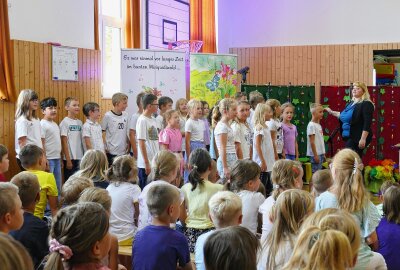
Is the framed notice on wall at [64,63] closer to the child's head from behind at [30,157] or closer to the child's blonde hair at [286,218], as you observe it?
the child's head from behind at [30,157]

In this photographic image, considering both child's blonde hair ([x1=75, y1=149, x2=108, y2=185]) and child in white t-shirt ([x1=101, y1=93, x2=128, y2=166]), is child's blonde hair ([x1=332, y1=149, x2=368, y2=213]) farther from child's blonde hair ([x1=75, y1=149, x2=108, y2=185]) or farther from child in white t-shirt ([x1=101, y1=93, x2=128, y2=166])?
child in white t-shirt ([x1=101, y1=93, x2=128, y2=166])

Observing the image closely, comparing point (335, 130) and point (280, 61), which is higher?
point (280, 61)

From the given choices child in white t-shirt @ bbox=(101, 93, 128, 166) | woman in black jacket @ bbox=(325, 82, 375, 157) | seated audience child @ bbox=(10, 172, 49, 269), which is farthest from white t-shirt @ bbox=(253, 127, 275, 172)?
seated audience child @ bbox=(10, 172, 49, 269)

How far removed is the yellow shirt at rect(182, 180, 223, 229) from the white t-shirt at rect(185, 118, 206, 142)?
2.75 m

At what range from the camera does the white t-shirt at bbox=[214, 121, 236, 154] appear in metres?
5.96

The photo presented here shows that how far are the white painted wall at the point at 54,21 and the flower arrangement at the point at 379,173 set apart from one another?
491 cm

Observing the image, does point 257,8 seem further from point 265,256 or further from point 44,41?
point 265,256

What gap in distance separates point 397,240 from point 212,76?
6.63 m

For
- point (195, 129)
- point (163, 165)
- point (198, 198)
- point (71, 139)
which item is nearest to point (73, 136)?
point (71, 139)

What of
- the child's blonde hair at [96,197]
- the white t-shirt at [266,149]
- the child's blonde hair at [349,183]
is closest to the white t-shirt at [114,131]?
the white t-shirt at [266,149]

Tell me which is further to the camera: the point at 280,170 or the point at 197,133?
the point at 197,133

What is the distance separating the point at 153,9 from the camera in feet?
32.1

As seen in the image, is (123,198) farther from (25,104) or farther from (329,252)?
(25,104)

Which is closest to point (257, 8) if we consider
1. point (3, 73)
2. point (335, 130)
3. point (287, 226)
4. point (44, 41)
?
point (335, 130)
